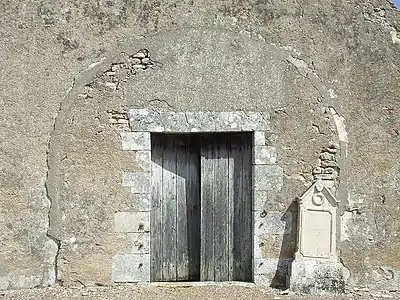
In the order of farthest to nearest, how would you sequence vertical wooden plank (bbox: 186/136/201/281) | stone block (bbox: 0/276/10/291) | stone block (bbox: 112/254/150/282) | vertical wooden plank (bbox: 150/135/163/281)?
vertical wooden plank (bbox: 186/136/201/281) < vertical wooden plank (bbox: 150/135/163/281) < stone block (bbox: 112/254/150/282) < stone block (bbox: 0/276/10/291)

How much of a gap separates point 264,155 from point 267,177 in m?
0.27

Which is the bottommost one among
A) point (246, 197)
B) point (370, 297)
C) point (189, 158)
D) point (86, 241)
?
point (370, 297)

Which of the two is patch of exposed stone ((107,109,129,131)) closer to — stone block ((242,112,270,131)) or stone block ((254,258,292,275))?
stone block ((242,112,270,131))

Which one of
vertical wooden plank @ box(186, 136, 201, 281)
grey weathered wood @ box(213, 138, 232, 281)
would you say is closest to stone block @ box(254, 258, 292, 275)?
grey weathered wood @ box(213, 138, 232, 281)

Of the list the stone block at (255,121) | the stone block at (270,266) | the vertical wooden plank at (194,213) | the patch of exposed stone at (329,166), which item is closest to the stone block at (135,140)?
the vertical wooden plank at (194,213)

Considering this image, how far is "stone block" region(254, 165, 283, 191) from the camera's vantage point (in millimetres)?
7566

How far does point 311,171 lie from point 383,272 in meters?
1.50

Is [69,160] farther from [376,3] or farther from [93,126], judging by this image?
[376,3]

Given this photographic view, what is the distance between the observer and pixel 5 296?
7.07m

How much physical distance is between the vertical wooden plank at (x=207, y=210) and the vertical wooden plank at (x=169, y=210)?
35cm

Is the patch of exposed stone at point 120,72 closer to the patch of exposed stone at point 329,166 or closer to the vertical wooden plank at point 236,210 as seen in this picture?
the vertical wooden plank at point 236,210

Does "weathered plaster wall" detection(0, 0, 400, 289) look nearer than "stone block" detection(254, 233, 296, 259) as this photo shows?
Yes

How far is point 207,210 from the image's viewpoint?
779 centimetres

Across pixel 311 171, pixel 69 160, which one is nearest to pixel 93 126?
pixel 69 160
